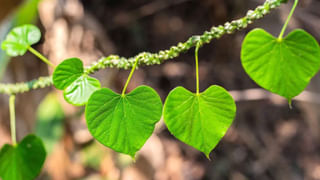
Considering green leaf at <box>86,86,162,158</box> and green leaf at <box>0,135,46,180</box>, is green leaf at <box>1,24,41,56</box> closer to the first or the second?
green leaf at <box>0,135,46,180</box>

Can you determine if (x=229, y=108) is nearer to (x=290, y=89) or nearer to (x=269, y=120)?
(x=290, y=89)

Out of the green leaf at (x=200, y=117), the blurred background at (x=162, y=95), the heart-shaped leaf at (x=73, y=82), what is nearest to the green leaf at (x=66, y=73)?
the heart-shaped leaf at (x=73, y=82)

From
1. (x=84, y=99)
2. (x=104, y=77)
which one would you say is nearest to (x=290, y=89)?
(x=84, y=99)

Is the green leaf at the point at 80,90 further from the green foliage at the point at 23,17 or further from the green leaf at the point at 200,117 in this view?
the green foliage at the point at 23,17

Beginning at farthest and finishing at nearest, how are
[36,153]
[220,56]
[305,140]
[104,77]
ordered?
[220,56]
[305,140]
[104,77]
[36,153]

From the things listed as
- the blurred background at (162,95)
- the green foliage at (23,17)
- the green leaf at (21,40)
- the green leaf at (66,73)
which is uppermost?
the green foliage at (23,17)
